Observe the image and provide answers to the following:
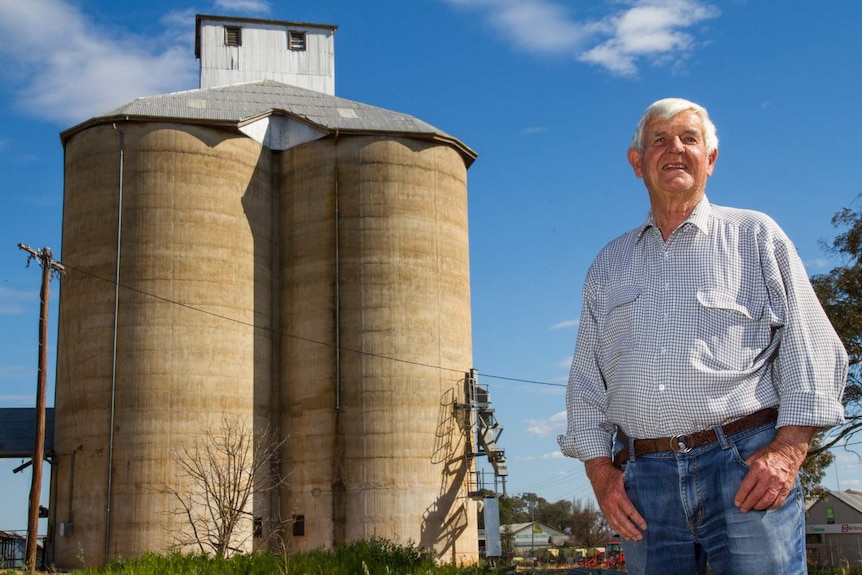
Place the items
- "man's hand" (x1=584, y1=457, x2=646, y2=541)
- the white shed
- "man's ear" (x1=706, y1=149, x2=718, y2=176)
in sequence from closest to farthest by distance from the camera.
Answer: "man's hand" (x1=584, y1=457, x2=646, y2=541) → "man's ear" (x1=706, y1=149, x2=718, y2=176) → the white shed

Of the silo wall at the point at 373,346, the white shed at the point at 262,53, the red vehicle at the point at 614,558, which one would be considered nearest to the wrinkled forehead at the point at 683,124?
the red vehicle at the point at 614,558

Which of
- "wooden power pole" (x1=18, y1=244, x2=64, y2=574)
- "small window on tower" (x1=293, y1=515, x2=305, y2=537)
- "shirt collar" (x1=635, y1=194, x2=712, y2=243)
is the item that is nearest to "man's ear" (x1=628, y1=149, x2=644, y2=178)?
"shirt collar" (x1=635, y1=194, x2=712, y2=243)

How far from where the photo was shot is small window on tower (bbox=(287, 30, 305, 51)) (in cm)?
4653

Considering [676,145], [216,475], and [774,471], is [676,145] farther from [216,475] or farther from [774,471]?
[216,475]

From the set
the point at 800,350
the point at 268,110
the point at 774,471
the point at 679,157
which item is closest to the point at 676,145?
the point at 679,157

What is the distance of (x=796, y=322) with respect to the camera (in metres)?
3.98

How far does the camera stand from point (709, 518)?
3.95 meters

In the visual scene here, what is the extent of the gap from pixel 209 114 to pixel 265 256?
600 centimetres

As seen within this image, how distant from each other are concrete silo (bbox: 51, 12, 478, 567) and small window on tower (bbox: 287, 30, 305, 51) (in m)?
8.82

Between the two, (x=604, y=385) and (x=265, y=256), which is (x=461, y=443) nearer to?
(x=265, y=256)

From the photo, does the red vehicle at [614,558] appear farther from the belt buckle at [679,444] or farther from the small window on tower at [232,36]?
the belt buckle at [679,444]

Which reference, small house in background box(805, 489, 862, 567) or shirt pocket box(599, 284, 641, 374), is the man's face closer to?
shirt pocket box(599, 284, 641, 374)

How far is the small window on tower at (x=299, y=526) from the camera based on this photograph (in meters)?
35.4

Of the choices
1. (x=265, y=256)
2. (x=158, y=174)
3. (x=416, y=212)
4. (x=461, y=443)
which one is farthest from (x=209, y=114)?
(x=461, y=443)
